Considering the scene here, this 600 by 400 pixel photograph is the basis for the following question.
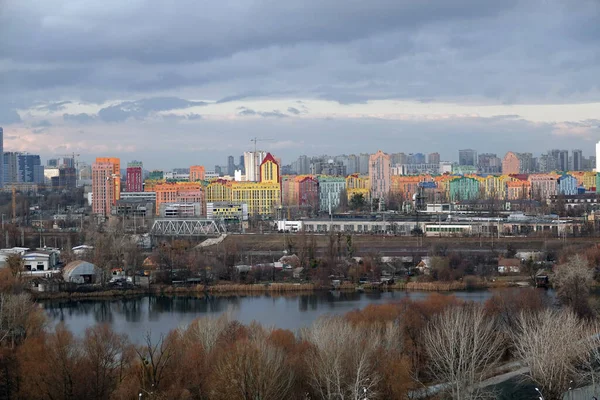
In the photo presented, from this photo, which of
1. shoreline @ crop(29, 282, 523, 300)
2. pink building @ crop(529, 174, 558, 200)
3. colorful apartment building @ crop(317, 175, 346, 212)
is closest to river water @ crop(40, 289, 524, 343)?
shoreline @ crop(29, 282, 523, 300)

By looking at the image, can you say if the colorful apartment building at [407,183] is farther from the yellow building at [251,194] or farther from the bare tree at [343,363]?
the bare tree at [343,363]

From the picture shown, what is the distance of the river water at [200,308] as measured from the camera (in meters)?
8.38

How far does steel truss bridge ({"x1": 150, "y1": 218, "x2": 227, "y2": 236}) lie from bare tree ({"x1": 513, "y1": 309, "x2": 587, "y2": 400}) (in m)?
11.2

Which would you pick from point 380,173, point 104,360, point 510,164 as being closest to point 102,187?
point 380,173

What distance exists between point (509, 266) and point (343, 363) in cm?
645

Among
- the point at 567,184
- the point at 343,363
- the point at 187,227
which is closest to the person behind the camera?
the point at 343,363

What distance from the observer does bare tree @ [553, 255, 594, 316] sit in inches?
310

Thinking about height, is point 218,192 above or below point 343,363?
above

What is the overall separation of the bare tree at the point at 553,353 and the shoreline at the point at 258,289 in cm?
397

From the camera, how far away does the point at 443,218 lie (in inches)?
717

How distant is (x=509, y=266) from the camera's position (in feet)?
37.7

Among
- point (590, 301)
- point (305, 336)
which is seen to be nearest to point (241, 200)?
point (590, 301)

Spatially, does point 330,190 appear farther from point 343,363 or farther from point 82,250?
point 343,363

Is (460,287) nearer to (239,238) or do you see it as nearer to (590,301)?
(590,301)
